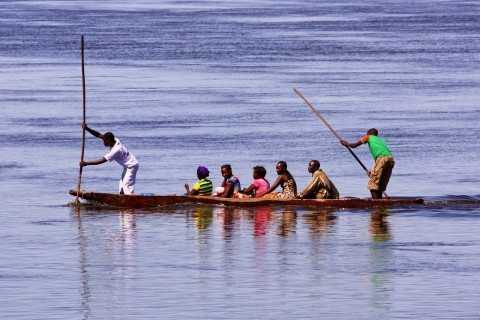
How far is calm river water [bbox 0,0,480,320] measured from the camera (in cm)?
1797

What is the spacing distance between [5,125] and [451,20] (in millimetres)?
37699

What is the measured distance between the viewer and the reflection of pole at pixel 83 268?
57.1 ft

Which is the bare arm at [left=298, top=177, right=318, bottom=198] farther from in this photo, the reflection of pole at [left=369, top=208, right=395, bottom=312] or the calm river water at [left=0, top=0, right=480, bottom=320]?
the reflection of pole at [left=369, top=208, right=395, bottom=312]

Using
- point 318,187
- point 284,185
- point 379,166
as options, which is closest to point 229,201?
point 284,185

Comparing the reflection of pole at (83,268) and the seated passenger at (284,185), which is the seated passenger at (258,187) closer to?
the seated passenger at (284,185)

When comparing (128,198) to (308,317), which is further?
(128,198)

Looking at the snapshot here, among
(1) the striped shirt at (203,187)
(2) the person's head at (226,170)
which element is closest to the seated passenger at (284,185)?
(2) the person's head at (226,170)

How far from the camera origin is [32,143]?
3092 cm

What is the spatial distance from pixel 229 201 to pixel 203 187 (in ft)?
1.64

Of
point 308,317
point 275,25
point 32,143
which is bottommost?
point 308,317

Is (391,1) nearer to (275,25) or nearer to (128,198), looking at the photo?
(275,25)

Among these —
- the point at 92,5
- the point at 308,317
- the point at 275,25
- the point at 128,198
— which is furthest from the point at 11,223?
the point at 92,5

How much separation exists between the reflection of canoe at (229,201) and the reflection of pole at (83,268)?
0.60 m

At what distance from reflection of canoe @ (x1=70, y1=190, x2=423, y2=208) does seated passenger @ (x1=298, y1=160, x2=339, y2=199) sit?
112mm
